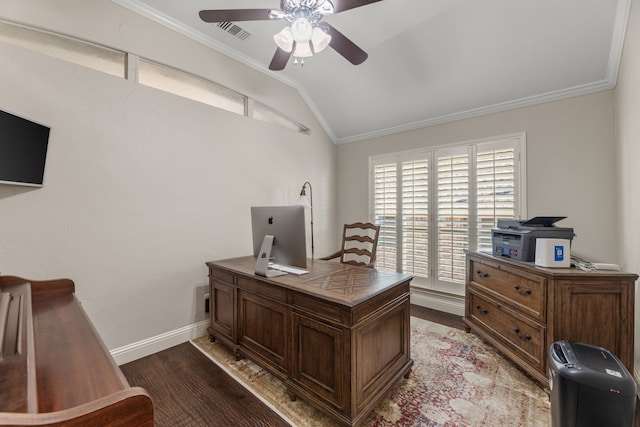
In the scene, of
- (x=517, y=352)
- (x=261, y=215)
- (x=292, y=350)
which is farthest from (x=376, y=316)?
(x=517, y=352)

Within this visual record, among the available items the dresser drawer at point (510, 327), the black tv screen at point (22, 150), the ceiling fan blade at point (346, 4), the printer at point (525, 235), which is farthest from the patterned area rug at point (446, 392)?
the ceiling fan blade at point (346, 4)

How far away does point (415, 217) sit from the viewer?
370cm

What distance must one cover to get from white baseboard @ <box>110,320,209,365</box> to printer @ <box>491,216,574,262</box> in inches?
119

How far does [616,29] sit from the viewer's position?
7.08 ft

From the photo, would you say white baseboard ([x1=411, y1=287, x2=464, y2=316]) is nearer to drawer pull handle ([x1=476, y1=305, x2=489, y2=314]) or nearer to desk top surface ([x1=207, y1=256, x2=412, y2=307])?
drawer pull handle ([x1=476, y1=305, x2=489, y2=314])

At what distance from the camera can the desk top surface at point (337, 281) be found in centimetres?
167

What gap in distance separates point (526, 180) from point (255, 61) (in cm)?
338

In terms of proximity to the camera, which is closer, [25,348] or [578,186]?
[25,348]

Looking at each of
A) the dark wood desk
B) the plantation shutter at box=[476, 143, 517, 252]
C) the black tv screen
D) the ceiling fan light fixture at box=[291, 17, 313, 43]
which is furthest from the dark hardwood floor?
the ceiling fan light fixture at box=[291, 17, 313, 43]

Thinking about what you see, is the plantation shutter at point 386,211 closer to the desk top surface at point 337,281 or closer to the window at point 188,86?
the desk top surface at point 337,281

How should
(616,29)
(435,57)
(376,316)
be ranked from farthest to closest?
(435,57) → (616,29) → (376,316)

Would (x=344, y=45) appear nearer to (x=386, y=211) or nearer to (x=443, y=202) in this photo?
(x=443, y=202)

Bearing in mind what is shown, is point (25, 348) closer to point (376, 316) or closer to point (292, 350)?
point (292, 350)

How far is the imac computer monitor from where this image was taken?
1.99 metres
